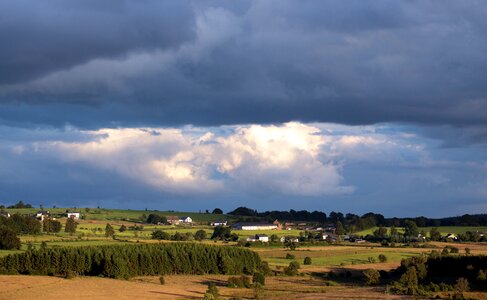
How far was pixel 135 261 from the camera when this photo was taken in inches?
4493

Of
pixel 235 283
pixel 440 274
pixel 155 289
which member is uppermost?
pixel 440 274

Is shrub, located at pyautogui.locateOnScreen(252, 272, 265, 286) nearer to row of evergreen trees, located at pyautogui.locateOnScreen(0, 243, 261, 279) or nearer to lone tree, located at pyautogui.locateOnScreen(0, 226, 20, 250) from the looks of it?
row of evergreen trees, located at pyautogui.locateOnScreen(0, 243, 261, 279)

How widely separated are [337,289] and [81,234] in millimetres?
82705

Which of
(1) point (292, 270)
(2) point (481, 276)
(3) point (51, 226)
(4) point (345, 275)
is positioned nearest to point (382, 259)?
(4) point (345, 275)

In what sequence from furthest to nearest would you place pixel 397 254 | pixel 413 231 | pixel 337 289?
pixel 413 231
pixel 397 254
pixel 337 289

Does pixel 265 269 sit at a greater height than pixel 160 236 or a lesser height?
lesser

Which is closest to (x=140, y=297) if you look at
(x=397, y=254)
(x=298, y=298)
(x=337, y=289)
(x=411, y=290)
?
(x=298, y=298)

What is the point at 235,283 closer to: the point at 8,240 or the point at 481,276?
the point at 481,276

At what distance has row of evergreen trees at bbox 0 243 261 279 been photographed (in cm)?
10981

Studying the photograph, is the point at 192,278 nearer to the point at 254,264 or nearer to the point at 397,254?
the point at 254,264

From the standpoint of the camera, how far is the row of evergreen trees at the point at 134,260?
10981 centimetres

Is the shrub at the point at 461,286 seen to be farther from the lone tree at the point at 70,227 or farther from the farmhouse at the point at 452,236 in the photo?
the lone tree at the point at 70,227

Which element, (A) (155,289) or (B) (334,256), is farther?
(B) (334,256)

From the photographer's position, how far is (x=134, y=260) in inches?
4488
